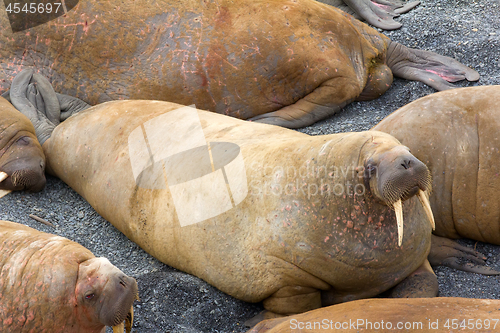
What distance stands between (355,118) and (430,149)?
1507 mm

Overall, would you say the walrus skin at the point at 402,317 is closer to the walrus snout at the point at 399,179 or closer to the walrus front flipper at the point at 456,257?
the walrus snout at the point at 399,179

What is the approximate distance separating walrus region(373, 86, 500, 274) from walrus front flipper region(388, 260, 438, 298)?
1.07 ft

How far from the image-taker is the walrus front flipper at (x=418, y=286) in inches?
117

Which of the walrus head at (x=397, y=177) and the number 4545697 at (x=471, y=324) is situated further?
the walrus head at (x=397, y=177)

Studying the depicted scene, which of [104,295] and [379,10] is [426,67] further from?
[104,295]

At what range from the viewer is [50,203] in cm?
412

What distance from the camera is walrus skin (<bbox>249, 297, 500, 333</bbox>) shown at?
215 cm

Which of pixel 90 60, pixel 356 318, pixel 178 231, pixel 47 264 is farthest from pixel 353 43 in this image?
pixel 47 264

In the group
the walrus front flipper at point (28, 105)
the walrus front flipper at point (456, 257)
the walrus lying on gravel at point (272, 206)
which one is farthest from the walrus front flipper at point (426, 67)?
the walrus front flipper at point (28, 105)

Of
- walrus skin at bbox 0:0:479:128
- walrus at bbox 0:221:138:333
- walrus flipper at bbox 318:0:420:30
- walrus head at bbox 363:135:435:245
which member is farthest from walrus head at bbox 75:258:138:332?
walrus flipper at bbox 318:0:420:30

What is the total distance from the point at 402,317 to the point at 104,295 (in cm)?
121

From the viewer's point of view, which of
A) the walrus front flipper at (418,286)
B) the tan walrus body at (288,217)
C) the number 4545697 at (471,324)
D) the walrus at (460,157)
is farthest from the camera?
the walrus at (460,157)

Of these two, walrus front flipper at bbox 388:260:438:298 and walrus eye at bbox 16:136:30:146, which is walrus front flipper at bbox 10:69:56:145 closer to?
walrus eye at bbox 16:136:30:146

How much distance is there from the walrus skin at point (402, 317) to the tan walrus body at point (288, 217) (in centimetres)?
40
